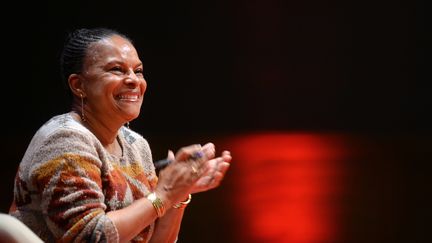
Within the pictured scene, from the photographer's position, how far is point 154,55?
11.7 ft

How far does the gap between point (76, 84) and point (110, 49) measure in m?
0.13

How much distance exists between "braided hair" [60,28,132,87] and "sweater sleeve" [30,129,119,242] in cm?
24

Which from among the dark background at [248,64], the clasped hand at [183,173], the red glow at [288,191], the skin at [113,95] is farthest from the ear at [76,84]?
the dark background at [248,64]

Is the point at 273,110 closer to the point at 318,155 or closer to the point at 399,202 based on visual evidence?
the point at 318,155

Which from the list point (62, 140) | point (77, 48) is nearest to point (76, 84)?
point (77, 48)

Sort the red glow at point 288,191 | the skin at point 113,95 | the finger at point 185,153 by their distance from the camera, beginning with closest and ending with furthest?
1. the finger at point 185,153
2. the skin at point 113,95
3. the red glow at point 288,191

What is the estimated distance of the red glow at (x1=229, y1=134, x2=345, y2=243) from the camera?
3.05m

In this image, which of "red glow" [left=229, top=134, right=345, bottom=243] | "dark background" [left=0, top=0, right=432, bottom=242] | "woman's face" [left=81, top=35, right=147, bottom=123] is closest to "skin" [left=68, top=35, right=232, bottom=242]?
"woman's face" [left=81, top=35, right=147, bottom=123]

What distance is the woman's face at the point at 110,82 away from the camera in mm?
1626

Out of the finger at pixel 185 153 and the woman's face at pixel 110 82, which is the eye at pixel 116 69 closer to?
the woman's face at pixel 110 82

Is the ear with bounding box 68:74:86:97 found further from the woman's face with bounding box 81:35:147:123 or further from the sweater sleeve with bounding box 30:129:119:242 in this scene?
the sweater sleeve with bounding box 30:129:119:242

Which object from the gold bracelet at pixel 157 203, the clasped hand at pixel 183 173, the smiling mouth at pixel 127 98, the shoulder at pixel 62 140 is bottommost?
the gold bracelet at pixel 157 203

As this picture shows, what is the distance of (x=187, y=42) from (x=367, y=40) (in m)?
1.00

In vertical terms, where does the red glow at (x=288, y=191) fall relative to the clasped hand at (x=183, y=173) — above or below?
below
